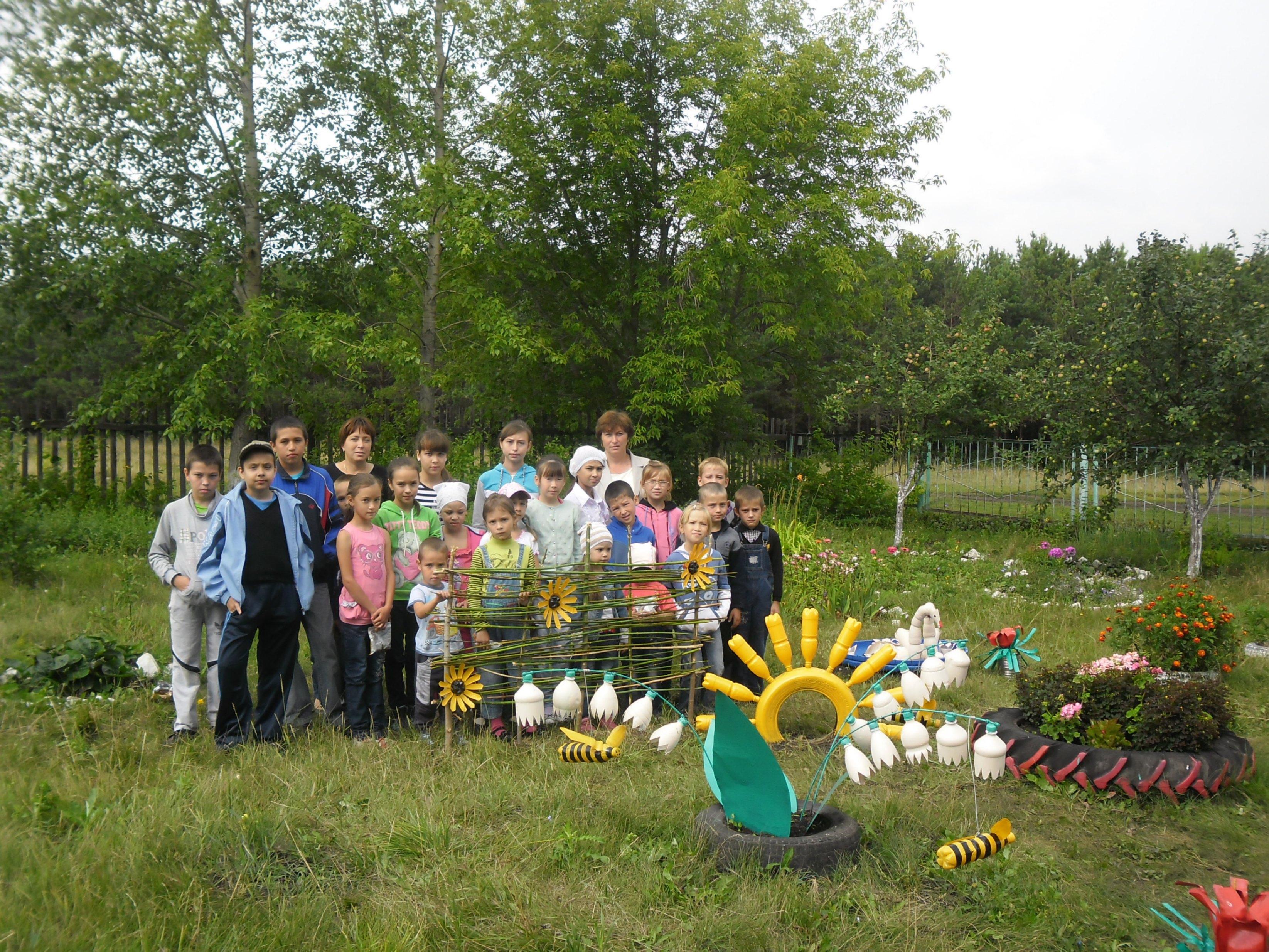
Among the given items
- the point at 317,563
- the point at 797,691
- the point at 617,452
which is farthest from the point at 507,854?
the point at 617,452

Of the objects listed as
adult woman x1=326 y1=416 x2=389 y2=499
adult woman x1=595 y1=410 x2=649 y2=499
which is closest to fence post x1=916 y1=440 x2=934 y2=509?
adult woman x1=595 y1=410 x2=649 y2=499

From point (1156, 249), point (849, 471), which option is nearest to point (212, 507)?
point (1156, 249)

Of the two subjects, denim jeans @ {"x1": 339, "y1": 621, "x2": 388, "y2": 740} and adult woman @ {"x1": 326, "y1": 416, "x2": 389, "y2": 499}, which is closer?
denim jeans @ {"x1": 339, "y1": 621, "x2": 388, "y2": 740}

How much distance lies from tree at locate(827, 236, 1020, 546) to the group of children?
792cm

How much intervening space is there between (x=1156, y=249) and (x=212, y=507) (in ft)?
32.5

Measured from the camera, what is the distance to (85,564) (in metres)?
8.76

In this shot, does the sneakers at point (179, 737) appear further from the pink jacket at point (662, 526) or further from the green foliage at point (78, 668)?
the pink jacket at point (662, 526)

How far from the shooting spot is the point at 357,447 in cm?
523

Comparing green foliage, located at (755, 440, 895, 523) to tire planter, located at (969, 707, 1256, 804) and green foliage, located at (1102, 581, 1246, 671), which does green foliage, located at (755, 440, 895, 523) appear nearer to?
green foliage, located at (1102, 581, 1246, 671)

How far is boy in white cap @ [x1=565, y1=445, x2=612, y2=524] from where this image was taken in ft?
18.3

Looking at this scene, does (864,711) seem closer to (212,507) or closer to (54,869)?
(54,869)

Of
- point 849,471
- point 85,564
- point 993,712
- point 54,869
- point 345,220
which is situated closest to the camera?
point 54,869

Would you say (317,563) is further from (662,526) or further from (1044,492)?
(1044,492)

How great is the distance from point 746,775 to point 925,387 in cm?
1133
